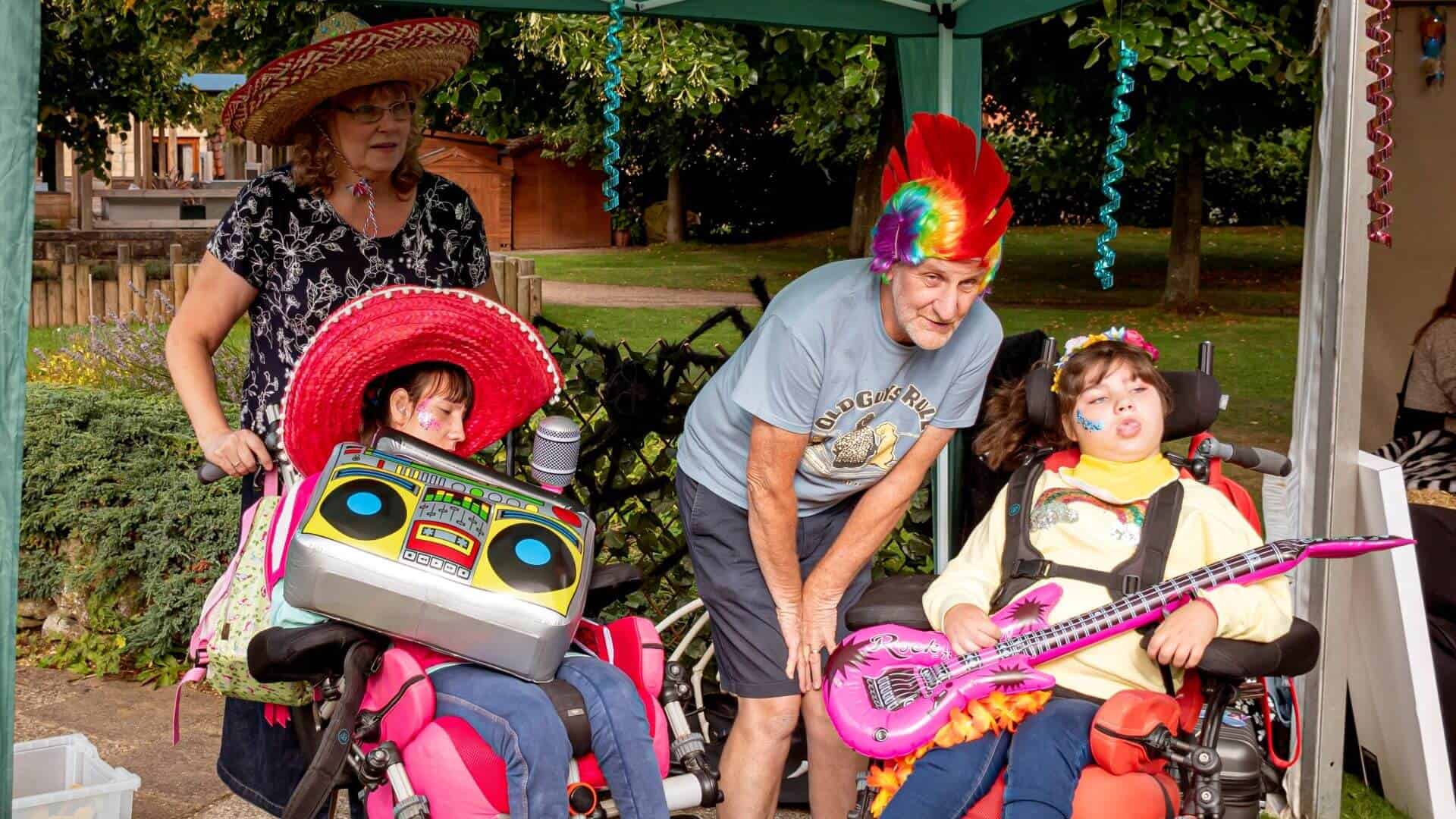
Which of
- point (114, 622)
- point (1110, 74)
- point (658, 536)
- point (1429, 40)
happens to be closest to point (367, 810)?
point (658, 536)

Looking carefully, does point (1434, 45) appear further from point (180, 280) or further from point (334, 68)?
point (180, 280)

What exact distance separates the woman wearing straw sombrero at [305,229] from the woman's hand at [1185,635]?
73.5 inches

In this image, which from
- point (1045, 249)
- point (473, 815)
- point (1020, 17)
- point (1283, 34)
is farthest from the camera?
point (1045, 249)

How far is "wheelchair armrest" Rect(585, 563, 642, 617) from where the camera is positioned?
10.5ft

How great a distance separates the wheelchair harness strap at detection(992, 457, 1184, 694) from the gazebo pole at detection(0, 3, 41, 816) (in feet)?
6.51

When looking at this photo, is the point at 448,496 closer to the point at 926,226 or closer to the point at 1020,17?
the point at 926,226

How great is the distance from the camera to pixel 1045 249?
2183cm

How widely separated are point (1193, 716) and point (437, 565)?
62.1 inches

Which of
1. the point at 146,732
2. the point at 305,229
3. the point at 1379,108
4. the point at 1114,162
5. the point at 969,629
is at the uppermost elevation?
the point at 1379,108

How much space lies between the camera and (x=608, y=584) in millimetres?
3211

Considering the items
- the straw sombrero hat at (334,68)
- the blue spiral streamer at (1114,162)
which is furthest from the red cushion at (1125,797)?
the straw sombrero hat at (334,68)

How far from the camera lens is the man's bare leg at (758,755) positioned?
132 inches

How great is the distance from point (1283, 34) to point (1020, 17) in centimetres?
598

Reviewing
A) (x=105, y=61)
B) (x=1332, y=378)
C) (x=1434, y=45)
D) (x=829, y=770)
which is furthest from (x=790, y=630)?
(x=105, y=61)
